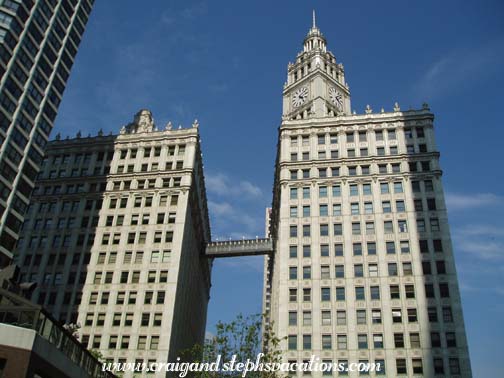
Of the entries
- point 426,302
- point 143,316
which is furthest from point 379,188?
point 143,316

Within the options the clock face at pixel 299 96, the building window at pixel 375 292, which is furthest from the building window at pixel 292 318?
the clock face at pixel 299 96

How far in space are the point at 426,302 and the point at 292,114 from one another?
52.8 meters

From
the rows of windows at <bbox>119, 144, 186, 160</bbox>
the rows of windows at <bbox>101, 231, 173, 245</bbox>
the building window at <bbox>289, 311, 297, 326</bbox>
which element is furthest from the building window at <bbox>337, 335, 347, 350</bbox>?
the rows of windows at <bbox>119, 144, 186, 160</bbox>

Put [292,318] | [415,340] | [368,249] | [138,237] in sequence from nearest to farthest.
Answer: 1. [415,340]
2. [292,318]
3. [368,249]
4. [138,237]

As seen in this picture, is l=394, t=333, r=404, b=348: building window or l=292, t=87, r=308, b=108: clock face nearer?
l=394, t=333, r=404, b=348: building window

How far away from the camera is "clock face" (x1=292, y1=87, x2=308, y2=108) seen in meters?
110

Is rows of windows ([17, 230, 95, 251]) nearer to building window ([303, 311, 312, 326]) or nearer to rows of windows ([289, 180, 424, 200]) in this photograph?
rows of windows ([289, 180, 424, 200])

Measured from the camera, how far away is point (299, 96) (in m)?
112

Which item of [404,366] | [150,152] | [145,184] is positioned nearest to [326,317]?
[404,366]

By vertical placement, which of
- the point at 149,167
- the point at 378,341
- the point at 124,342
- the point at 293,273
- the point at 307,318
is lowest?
the point at 124,342

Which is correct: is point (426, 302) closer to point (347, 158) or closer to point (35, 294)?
point (347, 158)

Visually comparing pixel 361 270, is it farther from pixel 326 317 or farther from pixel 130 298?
pixel 130 298

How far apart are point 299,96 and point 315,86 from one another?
15.8ft

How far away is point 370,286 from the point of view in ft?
237
